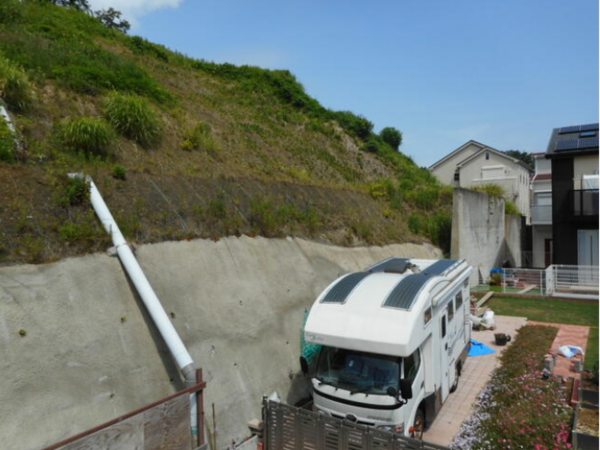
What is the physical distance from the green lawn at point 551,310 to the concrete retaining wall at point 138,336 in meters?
10.4

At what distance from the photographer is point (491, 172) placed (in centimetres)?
3522

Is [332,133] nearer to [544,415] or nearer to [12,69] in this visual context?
[12,69]

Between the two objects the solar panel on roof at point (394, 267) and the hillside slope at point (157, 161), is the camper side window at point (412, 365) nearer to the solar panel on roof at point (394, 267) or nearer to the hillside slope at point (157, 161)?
the solar panel on roof at point (394, 267)

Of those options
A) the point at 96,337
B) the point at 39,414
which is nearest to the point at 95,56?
the point at 96,337

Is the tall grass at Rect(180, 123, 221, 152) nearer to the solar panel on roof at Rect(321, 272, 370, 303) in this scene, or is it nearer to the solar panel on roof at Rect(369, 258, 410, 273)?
the solar panel on roof at Rect(369, 258, 410, 273)

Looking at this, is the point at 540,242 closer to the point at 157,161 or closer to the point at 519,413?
the point at 519,413

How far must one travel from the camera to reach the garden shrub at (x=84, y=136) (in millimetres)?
10098

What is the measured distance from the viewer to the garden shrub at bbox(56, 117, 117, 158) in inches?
398

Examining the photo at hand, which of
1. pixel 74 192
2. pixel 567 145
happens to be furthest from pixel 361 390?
pixel 567 145

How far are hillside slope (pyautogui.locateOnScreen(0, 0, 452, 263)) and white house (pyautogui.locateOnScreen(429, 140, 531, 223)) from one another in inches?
372

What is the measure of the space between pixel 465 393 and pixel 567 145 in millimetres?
15295

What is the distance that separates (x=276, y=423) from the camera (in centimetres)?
693

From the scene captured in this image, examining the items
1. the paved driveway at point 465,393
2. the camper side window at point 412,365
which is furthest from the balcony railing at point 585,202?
the camper side window at point 412,365

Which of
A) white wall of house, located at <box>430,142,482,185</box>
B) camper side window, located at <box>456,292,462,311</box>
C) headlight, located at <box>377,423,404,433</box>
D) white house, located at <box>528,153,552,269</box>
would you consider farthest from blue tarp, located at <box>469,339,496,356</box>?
white wall of house, located at <box>430,142,482,185</box>
